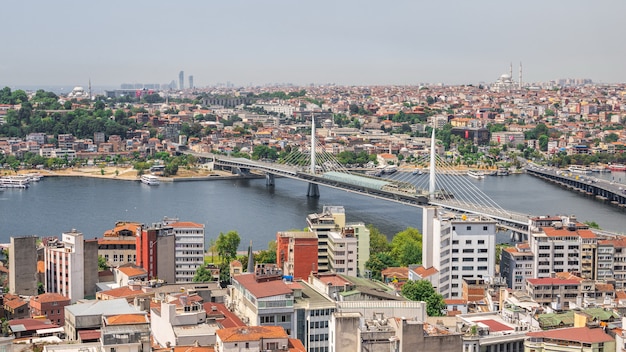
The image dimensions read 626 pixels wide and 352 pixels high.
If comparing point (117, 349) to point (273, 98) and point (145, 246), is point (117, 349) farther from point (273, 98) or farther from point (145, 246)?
point (273, 98)

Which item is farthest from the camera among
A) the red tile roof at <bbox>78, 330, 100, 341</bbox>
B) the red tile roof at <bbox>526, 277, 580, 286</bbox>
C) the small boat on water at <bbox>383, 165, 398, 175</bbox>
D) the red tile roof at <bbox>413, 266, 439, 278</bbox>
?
the small boat on water at <bbox>383, 165, 398, 175</bbox>

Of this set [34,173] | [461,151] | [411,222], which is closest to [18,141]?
[34,173]

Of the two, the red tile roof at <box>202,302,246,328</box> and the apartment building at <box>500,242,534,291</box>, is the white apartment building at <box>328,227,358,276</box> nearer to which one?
the apartment building at <box>500,242,534,291</box>

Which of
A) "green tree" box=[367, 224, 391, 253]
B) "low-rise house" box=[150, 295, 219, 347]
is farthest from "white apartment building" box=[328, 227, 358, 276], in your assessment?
"low-rise house" box=[150, 295, 219, 347]

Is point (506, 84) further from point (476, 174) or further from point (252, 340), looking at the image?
point (252, 340)

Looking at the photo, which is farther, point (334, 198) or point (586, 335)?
point (334, 198)
